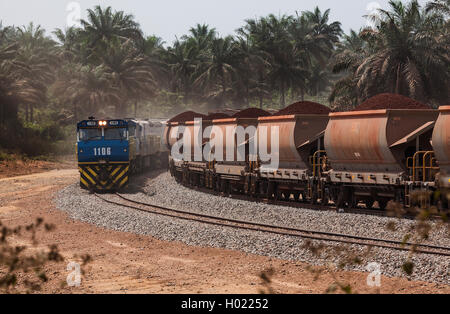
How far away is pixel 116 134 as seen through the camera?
94.3 feet

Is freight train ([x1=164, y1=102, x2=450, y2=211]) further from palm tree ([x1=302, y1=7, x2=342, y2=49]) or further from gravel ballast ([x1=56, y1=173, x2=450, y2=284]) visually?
palm tree ([x1=302, y1=7, x2=342, y2=49])

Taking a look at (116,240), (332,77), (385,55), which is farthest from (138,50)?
(116,240)

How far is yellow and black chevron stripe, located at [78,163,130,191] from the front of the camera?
28.6m

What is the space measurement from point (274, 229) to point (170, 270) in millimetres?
5133

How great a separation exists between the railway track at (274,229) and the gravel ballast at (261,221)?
14.9 inches

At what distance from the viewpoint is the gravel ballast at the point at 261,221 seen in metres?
12.2

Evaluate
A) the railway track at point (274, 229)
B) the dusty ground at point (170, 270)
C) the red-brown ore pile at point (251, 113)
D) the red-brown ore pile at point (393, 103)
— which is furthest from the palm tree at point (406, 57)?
the dusty ground at point (170, 270)

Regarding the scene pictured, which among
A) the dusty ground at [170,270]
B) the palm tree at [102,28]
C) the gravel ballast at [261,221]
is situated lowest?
the dusty ground at [170,270]

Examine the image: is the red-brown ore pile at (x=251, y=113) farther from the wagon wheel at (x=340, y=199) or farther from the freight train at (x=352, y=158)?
the wagon wheel at (x=340, y=199)

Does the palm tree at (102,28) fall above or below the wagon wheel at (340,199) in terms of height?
above

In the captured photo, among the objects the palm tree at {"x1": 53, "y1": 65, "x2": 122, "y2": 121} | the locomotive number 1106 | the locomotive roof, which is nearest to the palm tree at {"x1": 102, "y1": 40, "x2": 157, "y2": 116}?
the palm tree at {"x1": 53, "y1": 65, "x2": 122, "y2": 121}

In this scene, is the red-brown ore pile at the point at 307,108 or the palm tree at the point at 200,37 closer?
the red-brown ore pile at the point at 307,108
